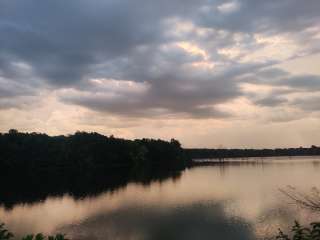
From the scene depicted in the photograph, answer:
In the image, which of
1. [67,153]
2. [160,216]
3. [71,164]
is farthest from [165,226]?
[71,164]

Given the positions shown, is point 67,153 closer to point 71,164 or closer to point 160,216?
point 71,164

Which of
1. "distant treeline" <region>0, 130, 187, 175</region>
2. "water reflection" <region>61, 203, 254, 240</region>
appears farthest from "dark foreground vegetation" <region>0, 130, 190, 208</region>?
"water reflection" <region>61, 203, 254, 240</region>

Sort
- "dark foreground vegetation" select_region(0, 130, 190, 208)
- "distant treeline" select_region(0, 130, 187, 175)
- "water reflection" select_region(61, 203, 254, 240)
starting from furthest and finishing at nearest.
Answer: "distant treeline" select_region(0, 130, 187, 175) < "dark foreground vegetation" select_region(0, 130, 190, 208) < "water reflection" select_region(61, 203, 254, 240)

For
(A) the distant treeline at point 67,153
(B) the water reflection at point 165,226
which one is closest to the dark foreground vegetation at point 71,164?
(A) the distant treeline at point 67,153

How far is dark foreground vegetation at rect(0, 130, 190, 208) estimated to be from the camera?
230ft

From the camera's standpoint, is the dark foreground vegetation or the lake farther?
the dark foreground vegetation

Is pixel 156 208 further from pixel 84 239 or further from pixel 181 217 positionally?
pixel 84 239

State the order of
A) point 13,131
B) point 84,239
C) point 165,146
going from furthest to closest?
1. point 165,146
2. point 13,131
3. point 84,239

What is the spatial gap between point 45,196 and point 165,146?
120 metres

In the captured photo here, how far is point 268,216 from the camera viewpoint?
34875mm

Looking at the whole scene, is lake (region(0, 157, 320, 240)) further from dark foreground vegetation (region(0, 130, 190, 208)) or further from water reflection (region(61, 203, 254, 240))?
dark foreground vegetation (region(0, 130, 190, 208))

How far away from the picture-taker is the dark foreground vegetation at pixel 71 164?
230 ft

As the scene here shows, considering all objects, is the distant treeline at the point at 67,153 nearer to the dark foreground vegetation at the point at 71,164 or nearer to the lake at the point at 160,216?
the dark foreground vegetation at the point at 71,164

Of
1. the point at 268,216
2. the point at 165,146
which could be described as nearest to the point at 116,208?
the point at 268,216
